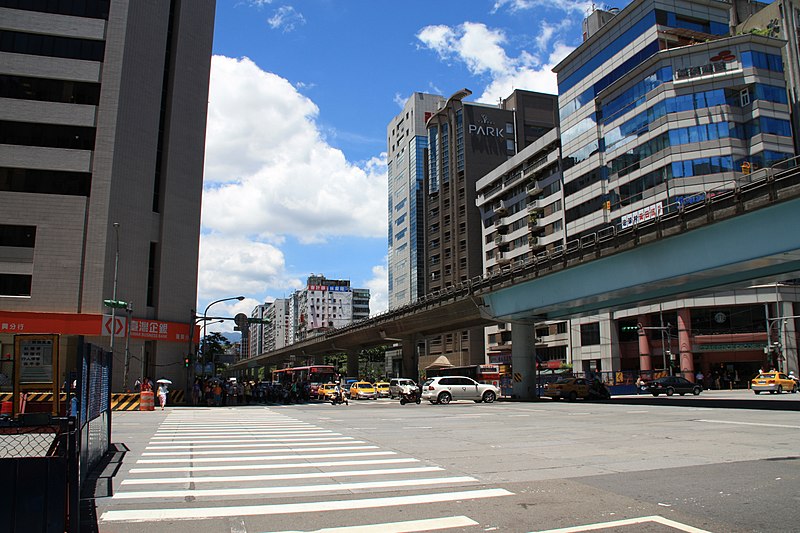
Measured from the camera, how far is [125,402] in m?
32.2

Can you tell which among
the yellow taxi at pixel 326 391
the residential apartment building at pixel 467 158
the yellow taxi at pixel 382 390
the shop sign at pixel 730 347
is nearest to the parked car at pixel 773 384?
the shop sign at pixel 730 347

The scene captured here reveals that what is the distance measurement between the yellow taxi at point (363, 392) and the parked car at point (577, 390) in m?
17.6

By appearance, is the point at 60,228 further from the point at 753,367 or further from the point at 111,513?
the point at 753,367

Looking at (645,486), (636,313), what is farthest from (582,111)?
(645,486)

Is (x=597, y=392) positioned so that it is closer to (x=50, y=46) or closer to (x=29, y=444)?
(x=29, y=444)

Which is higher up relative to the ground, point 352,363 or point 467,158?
point 467,158

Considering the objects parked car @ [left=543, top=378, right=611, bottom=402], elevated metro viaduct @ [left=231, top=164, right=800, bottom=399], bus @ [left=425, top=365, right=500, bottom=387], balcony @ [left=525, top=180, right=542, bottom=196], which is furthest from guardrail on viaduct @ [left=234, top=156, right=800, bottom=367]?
balcony @ [left=525, top=180, right=542, bottom=196]

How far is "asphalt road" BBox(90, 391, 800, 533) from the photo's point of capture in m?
7.43

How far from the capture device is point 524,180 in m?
85.4

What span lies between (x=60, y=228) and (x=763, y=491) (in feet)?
135

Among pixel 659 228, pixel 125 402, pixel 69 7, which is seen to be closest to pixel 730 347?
pixel 659 228

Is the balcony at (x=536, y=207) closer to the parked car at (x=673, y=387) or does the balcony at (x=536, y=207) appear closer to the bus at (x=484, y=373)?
the bus at (x=484, y=373)

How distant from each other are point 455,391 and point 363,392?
53.5ft

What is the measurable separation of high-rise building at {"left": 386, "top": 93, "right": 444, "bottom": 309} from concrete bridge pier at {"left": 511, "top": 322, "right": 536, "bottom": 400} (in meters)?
74.3
